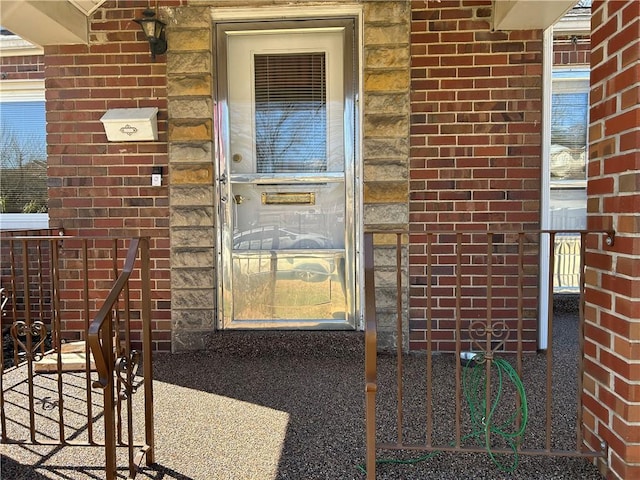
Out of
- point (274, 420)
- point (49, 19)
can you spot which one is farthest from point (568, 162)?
point (49, 19)

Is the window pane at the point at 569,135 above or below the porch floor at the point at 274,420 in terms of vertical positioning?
above

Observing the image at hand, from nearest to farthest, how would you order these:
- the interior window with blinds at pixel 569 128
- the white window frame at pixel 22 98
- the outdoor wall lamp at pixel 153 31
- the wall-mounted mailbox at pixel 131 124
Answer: the outdoor wall lamp at pixel 153 31 → the wall-mounted mailbox at pixel 131 124 → the white window frame at pixel 22 98 → the interior window with blinds at pixel 569 128

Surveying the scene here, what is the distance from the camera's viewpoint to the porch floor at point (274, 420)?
2039 mm

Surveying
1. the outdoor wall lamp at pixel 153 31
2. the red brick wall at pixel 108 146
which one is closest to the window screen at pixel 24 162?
the red brick wall at pixel 108 146

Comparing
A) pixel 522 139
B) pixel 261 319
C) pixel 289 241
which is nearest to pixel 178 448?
pixel 261 319

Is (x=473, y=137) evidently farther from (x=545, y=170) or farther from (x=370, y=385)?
(x=370, y=385)

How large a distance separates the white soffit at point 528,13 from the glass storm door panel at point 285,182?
1.16m

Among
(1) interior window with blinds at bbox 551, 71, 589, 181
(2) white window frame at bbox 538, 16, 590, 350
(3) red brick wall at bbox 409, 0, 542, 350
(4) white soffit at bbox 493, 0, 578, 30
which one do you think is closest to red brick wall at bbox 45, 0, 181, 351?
(3) red brick wall at bbox 409, 0, 542, 350

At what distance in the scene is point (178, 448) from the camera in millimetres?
2232

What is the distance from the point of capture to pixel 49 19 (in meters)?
3.20

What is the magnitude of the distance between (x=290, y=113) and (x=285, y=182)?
54 cm

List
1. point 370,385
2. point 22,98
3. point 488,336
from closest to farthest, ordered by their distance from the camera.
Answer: point 370,385
point 488,336
point 22,98

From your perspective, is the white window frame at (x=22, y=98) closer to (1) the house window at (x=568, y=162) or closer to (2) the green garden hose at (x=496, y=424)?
(2) the green garden hose at (x=496, y=424)

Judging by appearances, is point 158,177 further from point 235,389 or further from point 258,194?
point 235,389
